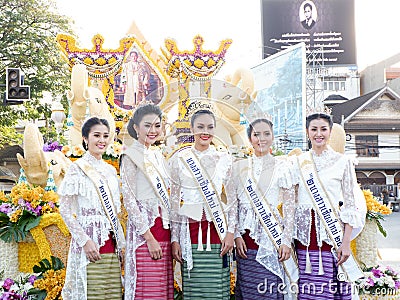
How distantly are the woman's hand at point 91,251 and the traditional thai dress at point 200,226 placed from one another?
498 millimetres

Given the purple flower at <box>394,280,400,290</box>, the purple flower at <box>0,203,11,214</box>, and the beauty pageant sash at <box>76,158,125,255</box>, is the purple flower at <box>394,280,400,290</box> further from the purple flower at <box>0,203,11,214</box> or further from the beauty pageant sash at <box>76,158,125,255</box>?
the purple flower at <box>0,203,11,214</box>

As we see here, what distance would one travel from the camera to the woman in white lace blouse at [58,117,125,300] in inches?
126

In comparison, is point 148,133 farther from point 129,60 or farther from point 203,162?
point 129,60

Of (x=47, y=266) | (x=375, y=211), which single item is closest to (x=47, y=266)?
(x=47, y=266)

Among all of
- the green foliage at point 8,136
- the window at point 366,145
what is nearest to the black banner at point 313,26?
the window at point 366,145

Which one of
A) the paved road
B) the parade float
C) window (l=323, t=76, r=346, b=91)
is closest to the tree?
the parade float

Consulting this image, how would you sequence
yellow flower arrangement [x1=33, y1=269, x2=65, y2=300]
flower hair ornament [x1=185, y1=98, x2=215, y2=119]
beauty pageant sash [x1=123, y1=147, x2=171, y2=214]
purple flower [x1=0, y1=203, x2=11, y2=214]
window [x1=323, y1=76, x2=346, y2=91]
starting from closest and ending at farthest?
beauty pageant sash [x1=123, y1=147, x2=171, y2=214] < flower hair ornament [x1=185, y1=98, x2=215, y2=119] < yellow flower arrangement [x1=33, y1=269, x2=65, y2=300] < purple flower [x1=0, y1=203, x2=11, y2=214] < window [x1=323, y1=76, x2=346, y2=91]

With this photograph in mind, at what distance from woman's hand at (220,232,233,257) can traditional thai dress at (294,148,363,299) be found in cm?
45

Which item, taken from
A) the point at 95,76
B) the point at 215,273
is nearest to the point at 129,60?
the point at 95,76

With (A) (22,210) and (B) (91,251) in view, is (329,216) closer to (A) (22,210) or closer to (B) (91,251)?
(B) (91,251)

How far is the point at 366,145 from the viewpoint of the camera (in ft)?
82.2

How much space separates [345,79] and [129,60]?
2802cm

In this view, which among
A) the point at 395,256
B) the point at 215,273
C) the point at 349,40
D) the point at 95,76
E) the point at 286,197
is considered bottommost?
the point at 395,256

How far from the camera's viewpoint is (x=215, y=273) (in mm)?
3299
